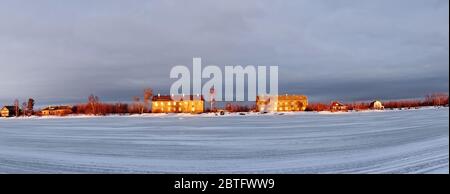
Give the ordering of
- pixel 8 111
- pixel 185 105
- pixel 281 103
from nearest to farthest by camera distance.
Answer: pixel 185 105 → pixel 281 103 → pixel 8 111

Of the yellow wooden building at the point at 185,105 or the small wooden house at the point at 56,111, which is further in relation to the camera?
the small wooden house at the point at 56,111

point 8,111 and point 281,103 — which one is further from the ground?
point 281,103

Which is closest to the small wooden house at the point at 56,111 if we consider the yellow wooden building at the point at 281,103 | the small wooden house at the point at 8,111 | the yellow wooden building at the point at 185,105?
the small wooden house at the point at 8,111

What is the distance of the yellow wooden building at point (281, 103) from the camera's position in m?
50.9

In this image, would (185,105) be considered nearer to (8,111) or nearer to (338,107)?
(338,107)

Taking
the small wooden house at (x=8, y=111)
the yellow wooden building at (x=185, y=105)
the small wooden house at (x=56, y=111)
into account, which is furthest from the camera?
the small wooden house at (x=8, y=111)

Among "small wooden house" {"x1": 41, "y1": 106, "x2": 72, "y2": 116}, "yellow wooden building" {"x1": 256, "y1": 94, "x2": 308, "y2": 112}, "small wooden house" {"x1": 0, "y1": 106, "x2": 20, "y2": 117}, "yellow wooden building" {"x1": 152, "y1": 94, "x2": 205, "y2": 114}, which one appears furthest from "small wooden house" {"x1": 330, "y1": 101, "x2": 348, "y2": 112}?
"small wooden house" {"x1": 0, "y1": 106, "x2": 20, "y2": 117}

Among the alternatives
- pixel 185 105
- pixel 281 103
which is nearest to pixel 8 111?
pixel 185 105

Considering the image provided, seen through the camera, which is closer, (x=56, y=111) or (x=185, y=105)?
(x=185, y=105)

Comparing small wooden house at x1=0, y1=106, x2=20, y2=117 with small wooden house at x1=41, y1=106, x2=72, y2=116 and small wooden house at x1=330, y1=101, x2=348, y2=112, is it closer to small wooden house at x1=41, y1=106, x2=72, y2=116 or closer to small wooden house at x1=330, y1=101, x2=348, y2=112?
small wooden house at x1=41, y1=106, x2=72, y2=116

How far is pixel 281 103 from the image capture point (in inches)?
2418

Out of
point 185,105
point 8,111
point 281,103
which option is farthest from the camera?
point 8,111

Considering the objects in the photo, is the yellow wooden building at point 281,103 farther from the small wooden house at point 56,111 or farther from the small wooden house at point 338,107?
the small wooden house at point 56,111
